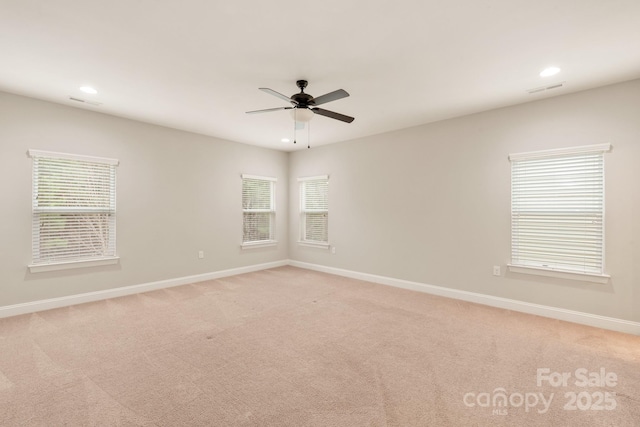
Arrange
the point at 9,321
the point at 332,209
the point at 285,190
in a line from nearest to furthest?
the point at 9,321
the point at 332,209
the point at 285,190

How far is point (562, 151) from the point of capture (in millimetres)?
3469

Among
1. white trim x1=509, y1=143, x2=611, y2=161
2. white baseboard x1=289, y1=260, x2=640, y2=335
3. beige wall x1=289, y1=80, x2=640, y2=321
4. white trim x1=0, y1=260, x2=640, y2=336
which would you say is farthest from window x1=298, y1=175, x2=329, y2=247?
white trim x1=509, y1=143, x2=611, y2=161

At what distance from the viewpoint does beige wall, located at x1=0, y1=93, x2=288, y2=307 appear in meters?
3.57

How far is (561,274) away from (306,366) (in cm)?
328

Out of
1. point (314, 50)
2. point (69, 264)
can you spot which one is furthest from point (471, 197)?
point (69, 264)

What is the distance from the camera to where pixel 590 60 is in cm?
271

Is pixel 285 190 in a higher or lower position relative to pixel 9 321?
higher

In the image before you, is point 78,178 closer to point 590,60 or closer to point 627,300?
point 590,60

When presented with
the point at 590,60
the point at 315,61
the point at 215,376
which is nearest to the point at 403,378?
the point at 215,376

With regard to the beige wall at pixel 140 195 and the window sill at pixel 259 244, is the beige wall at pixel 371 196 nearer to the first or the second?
the beige wall at pixel 140 195

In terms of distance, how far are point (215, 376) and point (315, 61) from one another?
9.44ft

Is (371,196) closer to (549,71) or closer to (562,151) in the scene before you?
(562,151)

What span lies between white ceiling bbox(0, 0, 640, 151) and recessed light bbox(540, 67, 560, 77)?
0.07m

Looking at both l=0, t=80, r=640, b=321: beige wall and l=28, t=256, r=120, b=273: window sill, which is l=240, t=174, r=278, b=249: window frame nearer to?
l=0, t=80, r=640, b=321: beige wall
